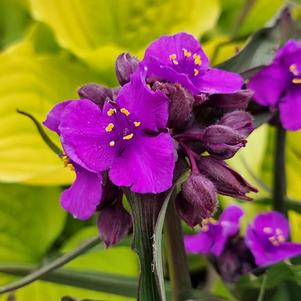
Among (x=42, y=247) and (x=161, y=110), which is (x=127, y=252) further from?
(x=161, y=110)

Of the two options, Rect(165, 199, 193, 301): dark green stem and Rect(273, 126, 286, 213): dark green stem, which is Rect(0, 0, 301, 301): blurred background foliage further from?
Rect(165, 199, 193, 301): dark green stem

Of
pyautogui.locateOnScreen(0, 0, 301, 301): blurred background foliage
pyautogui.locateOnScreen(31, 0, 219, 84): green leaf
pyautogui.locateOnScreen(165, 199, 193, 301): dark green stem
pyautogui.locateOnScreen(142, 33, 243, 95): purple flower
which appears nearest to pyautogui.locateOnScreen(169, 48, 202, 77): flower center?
pyautogui.locateOnScreen(142, 33, 243, 95): purple flower

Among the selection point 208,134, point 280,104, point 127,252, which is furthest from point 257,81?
point 127,252

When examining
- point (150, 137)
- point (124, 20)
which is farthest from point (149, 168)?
point (124, 20)

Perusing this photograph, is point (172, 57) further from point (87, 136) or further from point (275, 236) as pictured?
point (275, 236)

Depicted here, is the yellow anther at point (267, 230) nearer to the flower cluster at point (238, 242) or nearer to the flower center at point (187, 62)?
the flower cluster at point (238, 242)

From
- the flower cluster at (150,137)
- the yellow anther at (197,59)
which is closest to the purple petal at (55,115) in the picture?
the flower cluster at (150,137)
